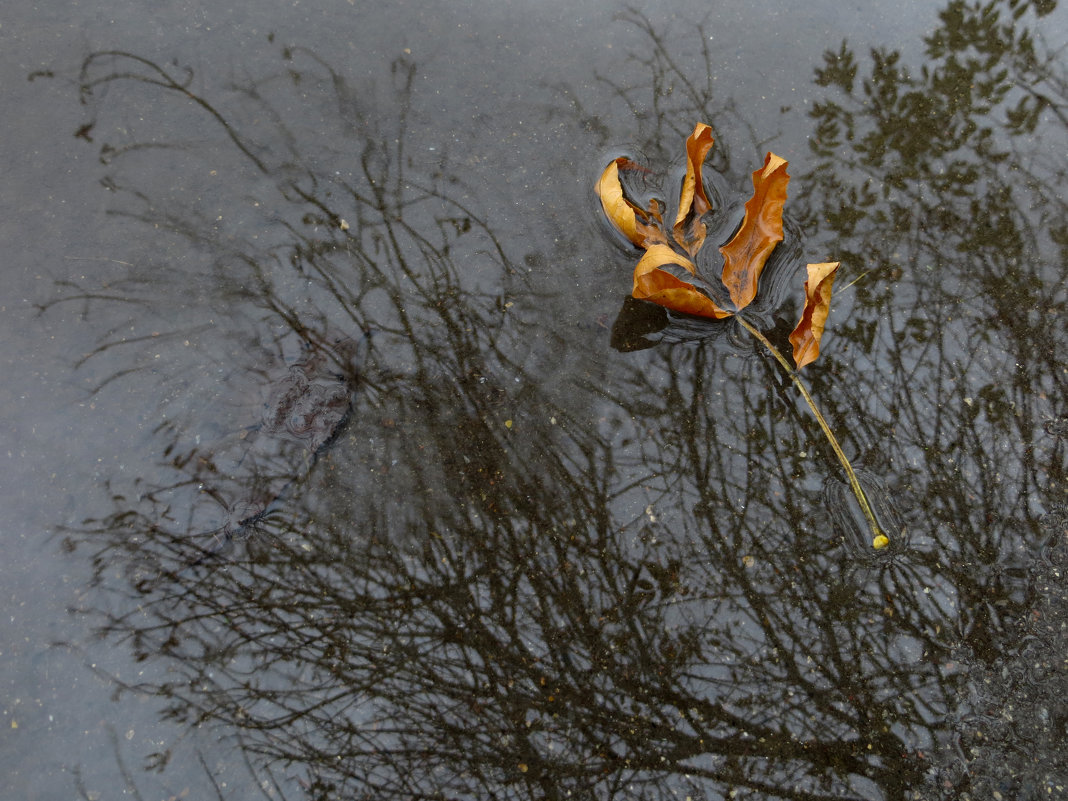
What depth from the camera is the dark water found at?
1867 mm

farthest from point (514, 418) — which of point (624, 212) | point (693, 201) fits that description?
point (693, 201)

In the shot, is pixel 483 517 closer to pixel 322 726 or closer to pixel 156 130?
pixel 322 726

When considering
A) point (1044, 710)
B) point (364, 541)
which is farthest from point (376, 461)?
point (1044, 710)

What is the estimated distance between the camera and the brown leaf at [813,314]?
1.82m

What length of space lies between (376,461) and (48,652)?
1107mm

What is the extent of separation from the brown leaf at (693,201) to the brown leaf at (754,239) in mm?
110

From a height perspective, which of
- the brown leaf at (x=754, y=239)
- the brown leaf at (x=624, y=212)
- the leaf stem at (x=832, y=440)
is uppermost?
the brown leaf at (x=624, y=212)

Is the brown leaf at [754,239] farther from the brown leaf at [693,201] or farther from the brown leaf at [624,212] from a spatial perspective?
the brown leaf at [624,212]

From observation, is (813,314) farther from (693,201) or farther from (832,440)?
(693,201)

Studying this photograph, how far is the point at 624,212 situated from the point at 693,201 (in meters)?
0.24

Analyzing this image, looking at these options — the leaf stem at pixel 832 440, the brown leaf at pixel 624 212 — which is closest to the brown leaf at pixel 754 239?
the leaf stem at pixel 832 440

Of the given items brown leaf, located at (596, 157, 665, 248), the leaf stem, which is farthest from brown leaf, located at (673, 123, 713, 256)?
the leaf stem

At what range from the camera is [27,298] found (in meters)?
2.01

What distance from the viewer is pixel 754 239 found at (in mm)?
1979
